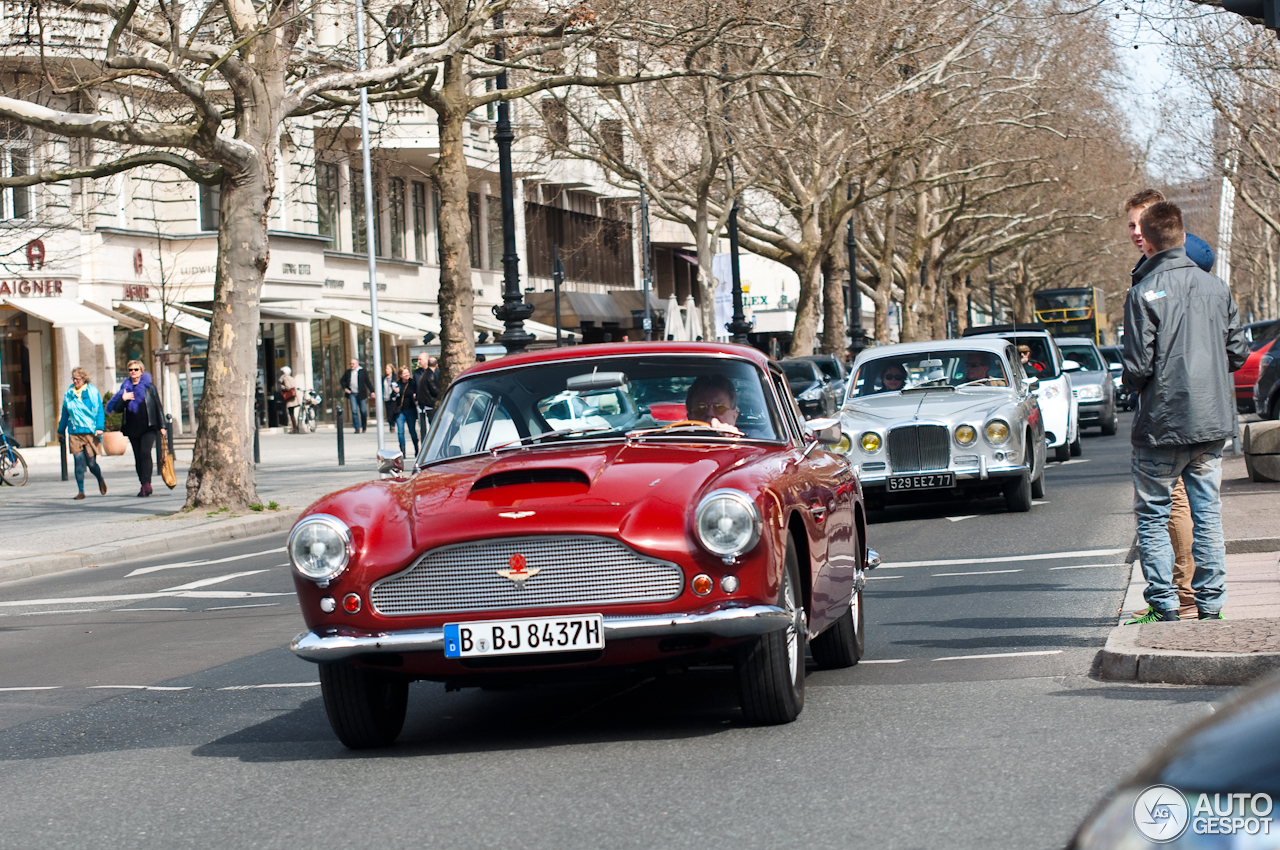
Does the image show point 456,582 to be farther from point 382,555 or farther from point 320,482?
point 320,482

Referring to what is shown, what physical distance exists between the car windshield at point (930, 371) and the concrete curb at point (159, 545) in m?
5.84

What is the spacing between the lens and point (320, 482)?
2611 cm

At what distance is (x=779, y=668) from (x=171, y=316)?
3734 cm

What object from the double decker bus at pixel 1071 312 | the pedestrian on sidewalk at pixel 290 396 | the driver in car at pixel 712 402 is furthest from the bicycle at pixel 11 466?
the double decker bus at pixel 1071 312

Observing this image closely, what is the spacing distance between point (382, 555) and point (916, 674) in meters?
2.69

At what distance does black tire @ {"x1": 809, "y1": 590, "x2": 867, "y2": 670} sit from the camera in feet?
25.7

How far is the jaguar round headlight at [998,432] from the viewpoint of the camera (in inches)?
616

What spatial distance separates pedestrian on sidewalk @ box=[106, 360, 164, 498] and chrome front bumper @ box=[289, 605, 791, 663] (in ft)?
62.4

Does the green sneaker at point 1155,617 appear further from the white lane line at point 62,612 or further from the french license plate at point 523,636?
the white lane line at point 62,612

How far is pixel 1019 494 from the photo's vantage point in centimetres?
1588

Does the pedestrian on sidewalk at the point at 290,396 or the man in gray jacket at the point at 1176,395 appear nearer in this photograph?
the man in gray jacket at the point at 1176,395

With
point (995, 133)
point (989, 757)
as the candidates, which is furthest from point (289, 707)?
point (995, 133)

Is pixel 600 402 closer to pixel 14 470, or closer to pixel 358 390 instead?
pixel 14 470

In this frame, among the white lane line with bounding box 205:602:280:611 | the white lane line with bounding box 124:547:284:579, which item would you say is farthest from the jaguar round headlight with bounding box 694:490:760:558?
the white lane line with bounding box 124:547:284:579
